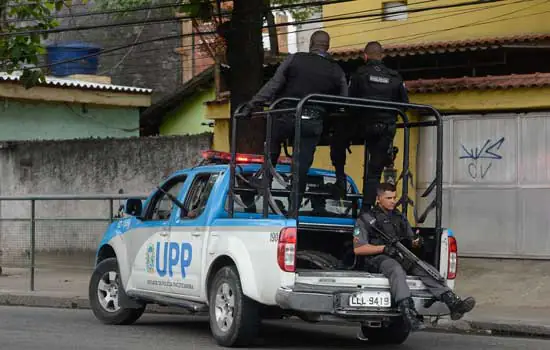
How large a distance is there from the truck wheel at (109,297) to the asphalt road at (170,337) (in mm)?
148

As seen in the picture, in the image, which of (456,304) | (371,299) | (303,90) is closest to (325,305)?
(371,299)

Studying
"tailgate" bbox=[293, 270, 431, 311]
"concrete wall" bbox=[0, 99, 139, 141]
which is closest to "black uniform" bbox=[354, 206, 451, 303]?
"tailgate" bbox=[293, 270, 431, 311]

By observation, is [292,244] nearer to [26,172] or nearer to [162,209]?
[162,209]

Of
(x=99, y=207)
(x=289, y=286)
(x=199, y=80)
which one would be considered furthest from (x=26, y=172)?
(x=289, y=286)

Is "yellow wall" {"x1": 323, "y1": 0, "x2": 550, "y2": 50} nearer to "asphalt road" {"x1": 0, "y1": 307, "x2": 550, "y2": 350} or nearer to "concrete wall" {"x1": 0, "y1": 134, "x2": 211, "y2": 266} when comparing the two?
"concrete wall" {"x1": 0, "y1": 134, "x2": 211, "y2": 266}

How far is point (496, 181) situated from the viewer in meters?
17.4

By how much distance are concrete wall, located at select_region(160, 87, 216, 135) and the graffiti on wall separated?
47.9 ft

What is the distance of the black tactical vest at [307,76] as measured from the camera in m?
10.8

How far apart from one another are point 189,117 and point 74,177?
10681 mm

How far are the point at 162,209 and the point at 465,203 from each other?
717 centimetres

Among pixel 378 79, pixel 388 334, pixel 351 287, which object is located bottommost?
pixel 388 334

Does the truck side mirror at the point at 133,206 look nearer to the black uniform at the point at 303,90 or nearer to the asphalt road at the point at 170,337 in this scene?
the asphalt road at the point at 170,337

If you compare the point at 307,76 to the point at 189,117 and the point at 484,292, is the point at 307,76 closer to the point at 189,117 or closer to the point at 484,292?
the point at 484,292

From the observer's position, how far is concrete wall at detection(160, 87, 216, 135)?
31.8m
